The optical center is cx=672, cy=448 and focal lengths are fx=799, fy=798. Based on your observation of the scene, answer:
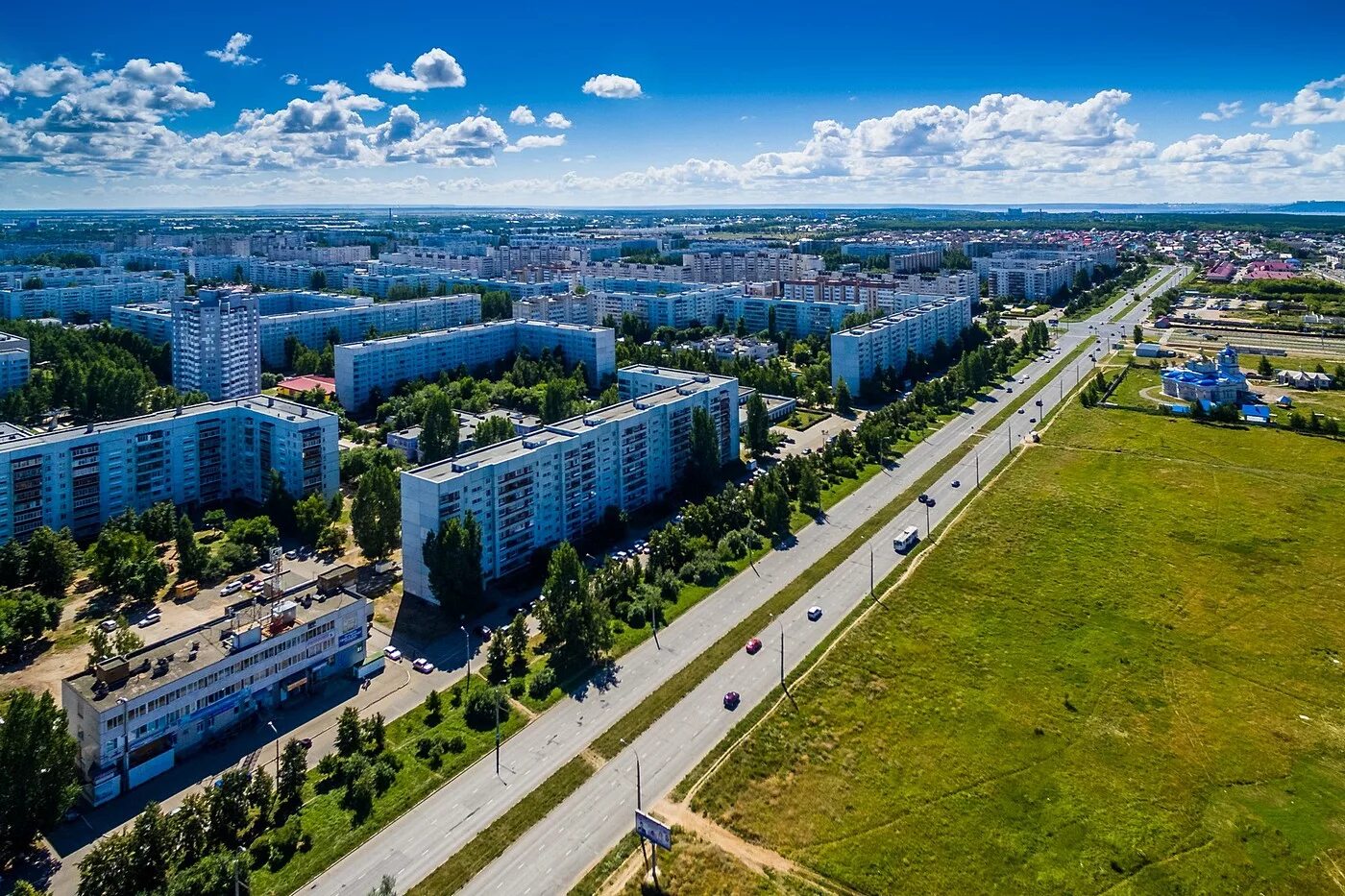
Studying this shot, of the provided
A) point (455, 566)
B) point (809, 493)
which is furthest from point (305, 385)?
point (809, 493)

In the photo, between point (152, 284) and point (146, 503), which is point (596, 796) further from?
point (152, 284)

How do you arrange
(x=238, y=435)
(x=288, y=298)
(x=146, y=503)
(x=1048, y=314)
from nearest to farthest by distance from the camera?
(x=146, y=503)
(x=238, y=435)
(x=288, y=298)
(x=1048, y=314)

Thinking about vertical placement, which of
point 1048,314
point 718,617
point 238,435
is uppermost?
point 1048,314

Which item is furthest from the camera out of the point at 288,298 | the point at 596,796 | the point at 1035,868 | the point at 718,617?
the point at 288,298

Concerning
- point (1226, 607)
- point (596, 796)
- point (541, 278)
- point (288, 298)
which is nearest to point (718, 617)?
point (596, 796)

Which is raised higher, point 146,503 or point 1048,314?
point 1048,314

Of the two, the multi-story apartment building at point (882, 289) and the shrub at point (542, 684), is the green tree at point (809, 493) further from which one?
the multi-story apartment building at point (882, 289)

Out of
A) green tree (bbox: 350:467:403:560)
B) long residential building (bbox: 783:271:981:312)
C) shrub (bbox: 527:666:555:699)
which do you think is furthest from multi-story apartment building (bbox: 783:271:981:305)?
shrub (bbox: 527:666:555:699)

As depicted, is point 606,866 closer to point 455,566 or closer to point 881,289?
point 455,566

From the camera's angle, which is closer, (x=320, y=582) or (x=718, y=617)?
(x=320, y=582)
